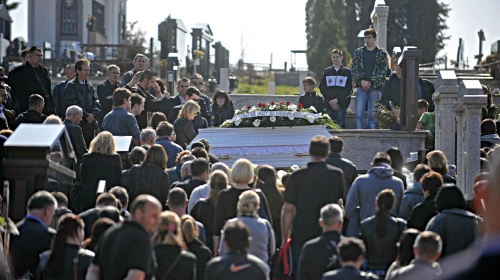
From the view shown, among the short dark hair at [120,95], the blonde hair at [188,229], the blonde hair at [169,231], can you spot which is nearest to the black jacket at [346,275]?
the blonde hair at [169,231]

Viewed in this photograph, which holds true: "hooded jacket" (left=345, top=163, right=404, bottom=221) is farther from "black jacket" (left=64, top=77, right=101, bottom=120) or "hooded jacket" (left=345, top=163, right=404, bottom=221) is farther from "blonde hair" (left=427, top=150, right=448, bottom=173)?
"black jacket" (left=64, top=77, right=101, bottom=120)

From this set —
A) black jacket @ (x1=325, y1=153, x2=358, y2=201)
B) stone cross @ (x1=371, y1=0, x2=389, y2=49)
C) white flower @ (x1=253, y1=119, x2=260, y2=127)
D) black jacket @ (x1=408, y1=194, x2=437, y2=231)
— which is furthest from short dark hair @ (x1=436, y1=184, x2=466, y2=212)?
stone cross @ (x1=371, y1=0, x2=389, y2=49)

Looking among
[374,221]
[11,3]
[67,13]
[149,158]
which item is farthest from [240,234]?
[11,3]

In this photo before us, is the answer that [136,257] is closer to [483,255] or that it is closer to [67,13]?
[483,255]

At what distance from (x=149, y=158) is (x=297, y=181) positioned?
2079 mm

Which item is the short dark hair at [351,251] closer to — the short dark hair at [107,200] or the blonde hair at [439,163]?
the short dark hair at [107,200]

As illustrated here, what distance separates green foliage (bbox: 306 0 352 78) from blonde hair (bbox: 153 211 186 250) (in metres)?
44.4

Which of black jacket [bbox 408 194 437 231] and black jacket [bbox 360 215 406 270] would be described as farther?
black jacket [bbox 408 194 437 231]

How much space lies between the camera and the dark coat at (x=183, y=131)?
42.7 ft

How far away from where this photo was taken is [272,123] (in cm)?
1411

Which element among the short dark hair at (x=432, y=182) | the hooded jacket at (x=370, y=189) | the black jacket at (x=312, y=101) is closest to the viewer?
the short dark hair at (x=432, y=182)

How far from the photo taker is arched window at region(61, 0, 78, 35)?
1954 inches

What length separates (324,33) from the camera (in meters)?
53.8

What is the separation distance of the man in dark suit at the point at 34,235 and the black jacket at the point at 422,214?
119 inches
